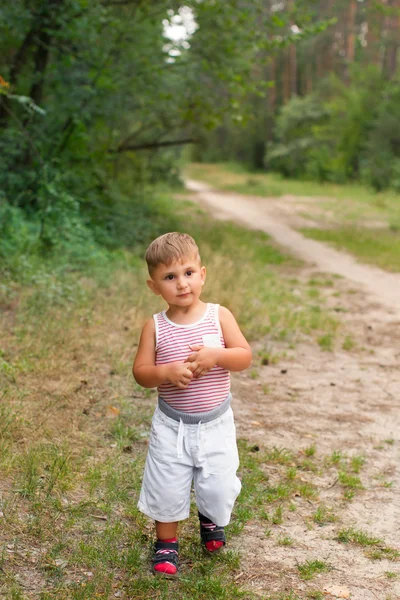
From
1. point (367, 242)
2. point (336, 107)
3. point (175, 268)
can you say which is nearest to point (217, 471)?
A: point (175, 268)

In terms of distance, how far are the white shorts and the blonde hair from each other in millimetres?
697

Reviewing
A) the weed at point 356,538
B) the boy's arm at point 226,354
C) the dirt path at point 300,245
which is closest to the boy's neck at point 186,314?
the boy's arm at point 226,354

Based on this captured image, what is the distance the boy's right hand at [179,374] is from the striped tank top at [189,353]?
0.13m

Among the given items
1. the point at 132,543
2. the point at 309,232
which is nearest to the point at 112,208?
the point at 309,232

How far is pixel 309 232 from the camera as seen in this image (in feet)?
57.4

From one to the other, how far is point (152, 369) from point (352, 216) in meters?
18.3

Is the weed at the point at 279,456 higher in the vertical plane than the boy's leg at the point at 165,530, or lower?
lower

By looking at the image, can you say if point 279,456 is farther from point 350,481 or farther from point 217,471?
point 217,471

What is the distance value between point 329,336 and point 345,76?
36.6 meters

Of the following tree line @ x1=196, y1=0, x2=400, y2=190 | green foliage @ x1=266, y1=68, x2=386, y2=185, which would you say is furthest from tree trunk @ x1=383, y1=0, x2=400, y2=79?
green foliage @ x1=266, y1=68, x2=386, y2=185

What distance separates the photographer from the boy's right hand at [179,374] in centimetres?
303

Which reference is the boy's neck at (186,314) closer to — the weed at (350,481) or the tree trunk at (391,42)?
the weed at (350,481)

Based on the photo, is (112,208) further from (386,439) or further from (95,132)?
(386,439)

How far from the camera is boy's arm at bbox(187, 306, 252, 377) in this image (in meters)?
3.05
